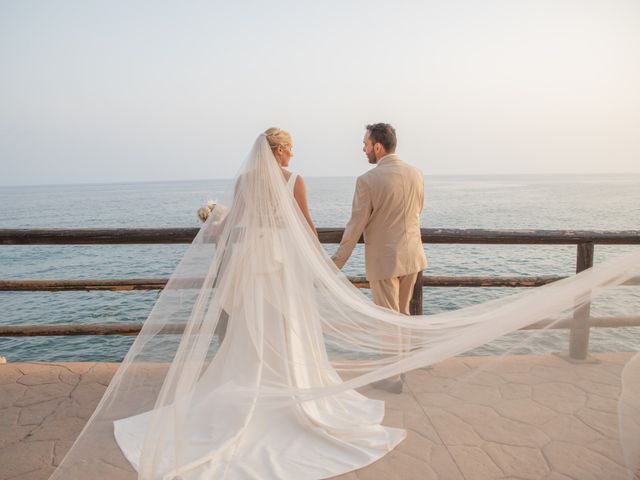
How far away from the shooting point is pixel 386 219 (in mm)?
3459

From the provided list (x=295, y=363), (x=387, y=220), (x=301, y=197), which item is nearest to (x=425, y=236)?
(x=387, y=220)

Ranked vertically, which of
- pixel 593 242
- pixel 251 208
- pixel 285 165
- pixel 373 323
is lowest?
pixel 373 323

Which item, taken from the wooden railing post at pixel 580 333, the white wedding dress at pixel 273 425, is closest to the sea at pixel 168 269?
the wooden railing post at pixel 580 333

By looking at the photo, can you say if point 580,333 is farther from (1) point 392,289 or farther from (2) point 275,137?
(2) point 275,137

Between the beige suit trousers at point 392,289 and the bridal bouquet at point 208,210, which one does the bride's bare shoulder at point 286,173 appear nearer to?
the bridal bouquet at point 208,210

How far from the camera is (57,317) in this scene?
13898mm

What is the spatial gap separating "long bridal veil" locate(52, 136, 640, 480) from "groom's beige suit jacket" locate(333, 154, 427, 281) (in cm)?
47

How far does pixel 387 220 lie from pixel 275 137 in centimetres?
102

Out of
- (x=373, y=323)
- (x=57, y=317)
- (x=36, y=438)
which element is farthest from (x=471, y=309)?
(x=57, y=317)

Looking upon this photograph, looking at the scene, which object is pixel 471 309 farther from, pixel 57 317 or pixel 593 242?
pixel 57 317

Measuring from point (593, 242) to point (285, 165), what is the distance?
105 inches

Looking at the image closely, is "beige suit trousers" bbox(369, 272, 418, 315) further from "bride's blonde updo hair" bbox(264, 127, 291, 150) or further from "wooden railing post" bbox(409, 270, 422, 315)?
"bride's blonde updo hair" bbox(264, 127, 291, 150)

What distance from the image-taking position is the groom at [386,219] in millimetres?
3385

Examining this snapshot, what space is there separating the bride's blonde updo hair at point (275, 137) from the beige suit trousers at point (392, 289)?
4.13ft
